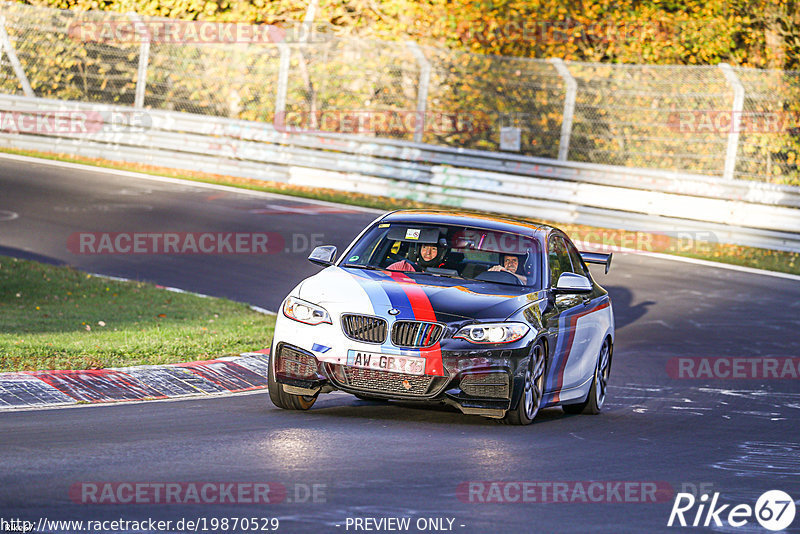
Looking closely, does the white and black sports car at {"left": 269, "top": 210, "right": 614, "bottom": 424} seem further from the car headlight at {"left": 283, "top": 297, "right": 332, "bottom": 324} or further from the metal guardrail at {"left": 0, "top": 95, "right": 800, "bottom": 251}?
the metal guardrail at {"left": 0, "top": 95, "right": 800, "bottom": 251}

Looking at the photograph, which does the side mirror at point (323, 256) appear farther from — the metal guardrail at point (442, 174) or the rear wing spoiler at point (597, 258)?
the metal guardrail at point (442, 174)

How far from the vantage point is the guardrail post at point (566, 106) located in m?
25.2

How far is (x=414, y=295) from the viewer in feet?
30.8

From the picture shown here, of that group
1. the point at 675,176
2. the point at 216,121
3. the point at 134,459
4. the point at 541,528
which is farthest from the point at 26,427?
the point at 216,121

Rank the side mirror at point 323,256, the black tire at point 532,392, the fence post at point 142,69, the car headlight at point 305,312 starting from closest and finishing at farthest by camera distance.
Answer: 1. the car headlight at point 305,312
2. the black tire at point 532,392
3. the side mirror at point 323,256
4. the fence post at point 142,69

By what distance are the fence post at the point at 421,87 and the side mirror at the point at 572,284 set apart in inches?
638

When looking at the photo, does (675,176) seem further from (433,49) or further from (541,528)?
(541,528)

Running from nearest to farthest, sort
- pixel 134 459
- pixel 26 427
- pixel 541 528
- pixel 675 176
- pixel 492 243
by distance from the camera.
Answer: pixel 541 528, pixel 134 459, pixel 26 427, pixel 492 243, pixel 675 176

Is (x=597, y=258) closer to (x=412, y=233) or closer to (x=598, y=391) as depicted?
(x=598, y=391)

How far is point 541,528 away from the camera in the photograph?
6480 millimetres

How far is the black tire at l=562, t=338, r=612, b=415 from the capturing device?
36.6ft

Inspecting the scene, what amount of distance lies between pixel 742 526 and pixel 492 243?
13.6 ft

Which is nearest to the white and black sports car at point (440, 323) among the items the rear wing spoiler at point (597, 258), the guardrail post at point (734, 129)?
the rear wing spoiler at point (597, 258)

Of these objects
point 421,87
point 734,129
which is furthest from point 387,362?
point 421,87
